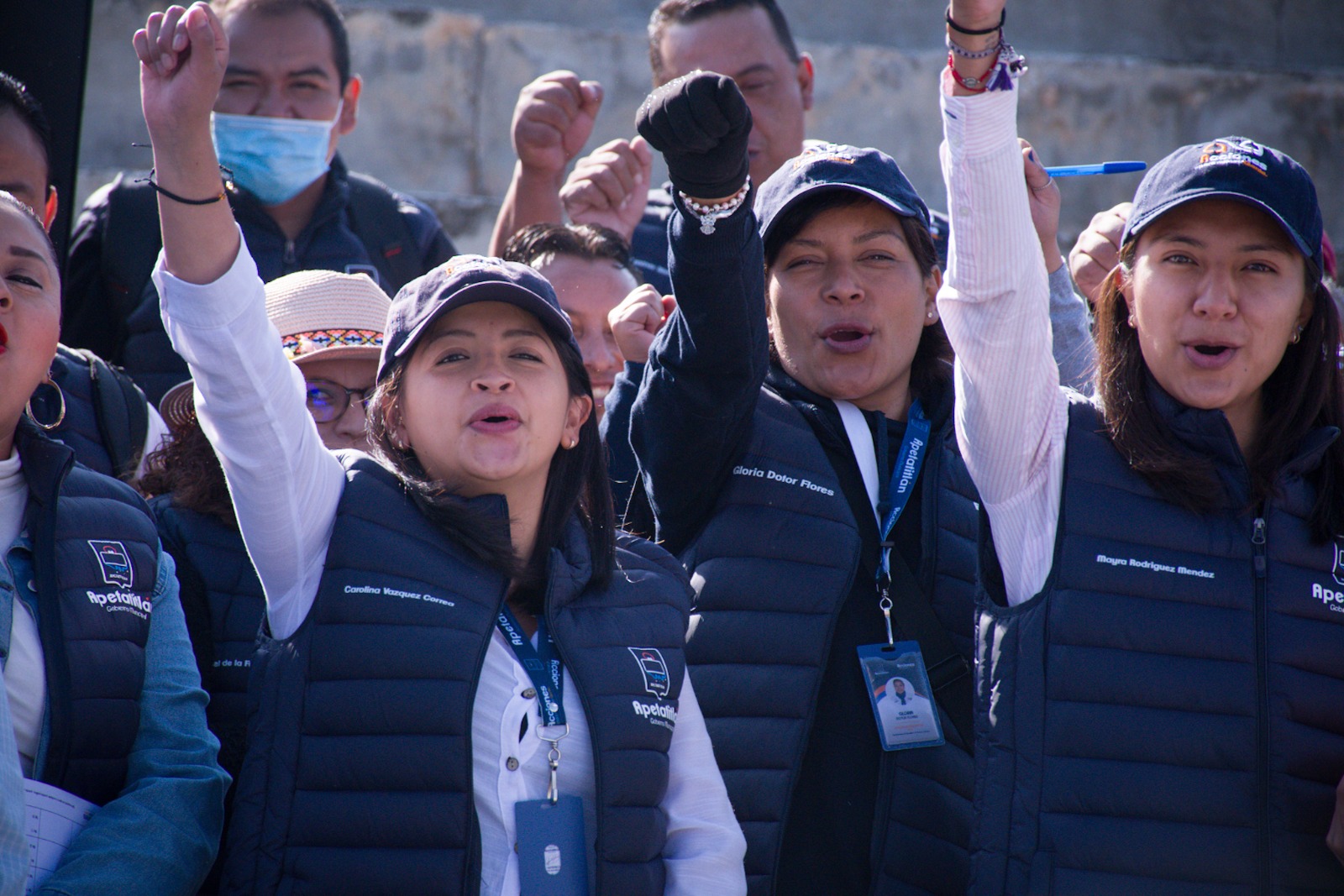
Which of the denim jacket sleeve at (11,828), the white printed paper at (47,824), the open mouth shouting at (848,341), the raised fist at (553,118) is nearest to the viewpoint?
the denim jacket sleeve at (11,828)

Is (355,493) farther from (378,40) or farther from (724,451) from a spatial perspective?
(378,40)

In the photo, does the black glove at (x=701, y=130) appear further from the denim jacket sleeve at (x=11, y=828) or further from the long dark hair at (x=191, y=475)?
the denim jacket sleeve at (x=11, y=828)

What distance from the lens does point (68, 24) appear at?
329 cm

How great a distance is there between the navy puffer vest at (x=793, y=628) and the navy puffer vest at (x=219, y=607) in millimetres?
818

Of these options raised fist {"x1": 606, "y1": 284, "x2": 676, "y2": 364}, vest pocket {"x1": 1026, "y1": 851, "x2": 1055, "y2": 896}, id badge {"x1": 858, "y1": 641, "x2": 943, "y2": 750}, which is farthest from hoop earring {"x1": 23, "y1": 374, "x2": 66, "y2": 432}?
vest pocket {"x1": 1026, "y1": 851, "x2": 1055, "y2": 896}

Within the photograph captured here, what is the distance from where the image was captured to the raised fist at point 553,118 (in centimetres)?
413

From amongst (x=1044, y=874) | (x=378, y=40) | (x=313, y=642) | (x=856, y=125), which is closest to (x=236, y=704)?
(x=313, y=642)

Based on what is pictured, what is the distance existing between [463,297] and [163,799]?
929 millimetres

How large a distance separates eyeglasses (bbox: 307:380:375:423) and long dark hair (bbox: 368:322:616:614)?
0.55 m

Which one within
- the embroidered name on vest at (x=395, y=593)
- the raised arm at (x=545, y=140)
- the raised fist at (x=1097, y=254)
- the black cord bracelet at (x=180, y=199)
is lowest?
the embroidered name on vest at (x=395, y=593)

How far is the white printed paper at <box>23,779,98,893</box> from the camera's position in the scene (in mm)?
1956

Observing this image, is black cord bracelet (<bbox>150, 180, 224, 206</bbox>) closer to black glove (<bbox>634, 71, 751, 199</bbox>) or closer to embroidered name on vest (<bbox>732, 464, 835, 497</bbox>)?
black glove (<bbox>634, 71, 751, 199</bbox>)

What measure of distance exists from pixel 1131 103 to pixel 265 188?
17.2 feet

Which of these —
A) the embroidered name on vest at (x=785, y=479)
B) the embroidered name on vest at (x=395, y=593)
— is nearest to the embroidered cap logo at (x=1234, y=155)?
the embroidered name on vest at (x=785, y=479)
